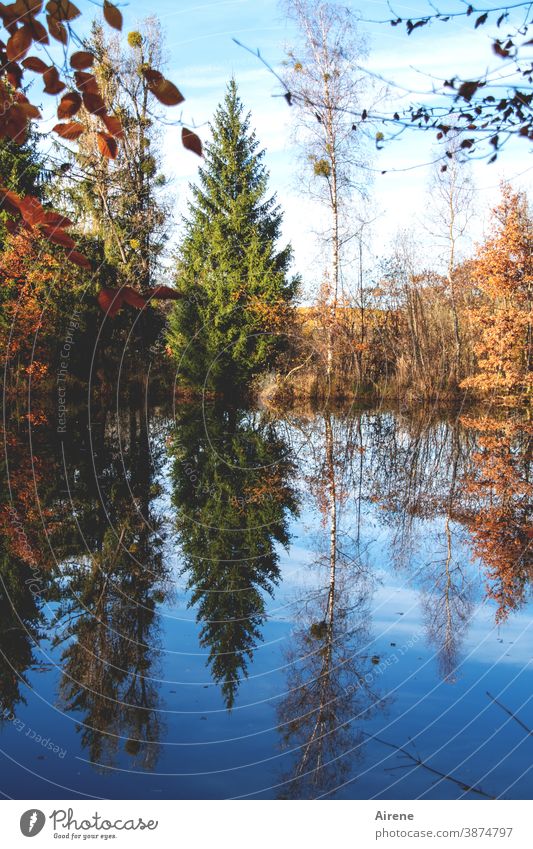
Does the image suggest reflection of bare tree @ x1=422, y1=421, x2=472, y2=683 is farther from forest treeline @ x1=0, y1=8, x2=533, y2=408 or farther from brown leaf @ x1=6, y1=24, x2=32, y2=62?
forest treeline @ x1=0, y1=8, x2=533, y2=408

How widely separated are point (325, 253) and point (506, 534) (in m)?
15.3

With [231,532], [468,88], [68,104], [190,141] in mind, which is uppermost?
[468,88]

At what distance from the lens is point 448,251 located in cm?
2259

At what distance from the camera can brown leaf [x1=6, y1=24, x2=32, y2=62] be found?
8.36 ft

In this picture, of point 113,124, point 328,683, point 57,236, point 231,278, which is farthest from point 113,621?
point 231,278

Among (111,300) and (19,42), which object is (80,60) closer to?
(19,42)

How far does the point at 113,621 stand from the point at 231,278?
18.0 m

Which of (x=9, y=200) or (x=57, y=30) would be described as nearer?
(x=57, y=30)

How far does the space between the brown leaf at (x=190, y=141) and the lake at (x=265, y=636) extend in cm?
228

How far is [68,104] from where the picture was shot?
2652mm

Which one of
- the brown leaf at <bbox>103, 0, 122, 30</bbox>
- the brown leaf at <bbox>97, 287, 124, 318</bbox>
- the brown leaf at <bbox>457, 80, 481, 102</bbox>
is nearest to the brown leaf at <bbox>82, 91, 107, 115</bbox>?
the brown leaf at <bbox>103, 0, 122, 30</bbox>

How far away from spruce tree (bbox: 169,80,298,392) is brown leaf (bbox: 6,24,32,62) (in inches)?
716
